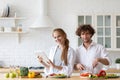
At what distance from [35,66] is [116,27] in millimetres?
1830

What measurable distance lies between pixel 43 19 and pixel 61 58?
2294mm

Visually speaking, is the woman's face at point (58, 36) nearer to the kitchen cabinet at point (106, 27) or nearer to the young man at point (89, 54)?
the young man at point (89, 54)

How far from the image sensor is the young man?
12.5 ft

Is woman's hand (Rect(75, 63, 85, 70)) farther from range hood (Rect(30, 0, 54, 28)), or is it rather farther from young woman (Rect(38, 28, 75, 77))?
range hood (Rect(30, 0, 54, 28))

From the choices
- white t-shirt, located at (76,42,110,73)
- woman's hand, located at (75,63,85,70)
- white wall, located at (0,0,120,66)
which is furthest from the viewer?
white wall, located at (0,0,120,66)

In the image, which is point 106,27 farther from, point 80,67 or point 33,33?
point 80,67

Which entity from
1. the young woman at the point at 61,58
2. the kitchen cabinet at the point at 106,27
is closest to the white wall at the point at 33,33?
the kitchen cabinet at the point at 106,27

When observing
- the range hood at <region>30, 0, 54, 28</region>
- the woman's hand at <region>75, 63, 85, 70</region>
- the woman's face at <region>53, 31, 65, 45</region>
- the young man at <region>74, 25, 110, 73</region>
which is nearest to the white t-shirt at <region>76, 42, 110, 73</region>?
the young man at <region>74, 25, 110, 73</region>

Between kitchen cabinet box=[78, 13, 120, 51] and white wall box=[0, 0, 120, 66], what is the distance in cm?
37

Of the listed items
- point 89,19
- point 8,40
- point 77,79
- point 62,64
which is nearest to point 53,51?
point 62,64

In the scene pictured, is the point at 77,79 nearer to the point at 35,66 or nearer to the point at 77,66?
the point at 77,66

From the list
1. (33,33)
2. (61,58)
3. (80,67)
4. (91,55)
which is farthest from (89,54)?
(33,33)

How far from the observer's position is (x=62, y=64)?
12.9ft

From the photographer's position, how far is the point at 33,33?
249 inches
